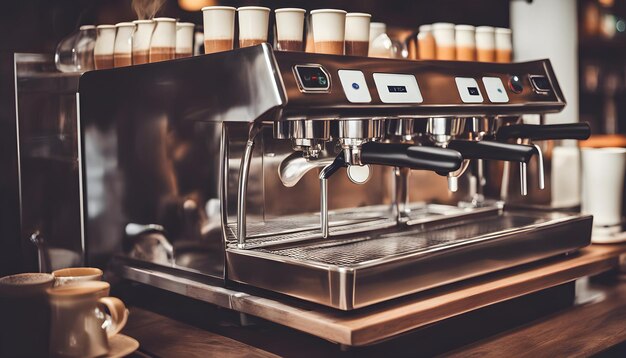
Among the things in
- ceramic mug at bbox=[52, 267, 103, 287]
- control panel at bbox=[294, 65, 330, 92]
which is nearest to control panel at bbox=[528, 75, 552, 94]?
control panel at bbox=[294, 65, 330, 92]

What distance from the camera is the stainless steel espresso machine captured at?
1.10 m

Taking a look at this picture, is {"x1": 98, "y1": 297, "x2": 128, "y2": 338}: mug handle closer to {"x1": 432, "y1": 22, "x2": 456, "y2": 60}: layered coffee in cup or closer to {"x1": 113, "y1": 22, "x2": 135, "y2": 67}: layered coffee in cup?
{"x1": 113, "y1": 22, "x2": 135, "y2": 67}: layered coffee in cup

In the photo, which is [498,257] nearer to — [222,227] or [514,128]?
[514,128]

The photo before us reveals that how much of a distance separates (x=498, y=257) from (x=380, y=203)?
0.37 metres

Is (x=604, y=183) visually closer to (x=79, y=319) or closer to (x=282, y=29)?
(x=282, y=29)

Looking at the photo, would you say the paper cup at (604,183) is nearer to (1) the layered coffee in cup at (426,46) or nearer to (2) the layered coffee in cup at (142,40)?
(1) the layered coffee in cup at (426,46)

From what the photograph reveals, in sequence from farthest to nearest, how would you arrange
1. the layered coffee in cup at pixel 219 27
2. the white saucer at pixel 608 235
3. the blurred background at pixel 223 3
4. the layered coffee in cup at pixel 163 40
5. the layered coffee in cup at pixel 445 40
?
1. the white saucer at pixel 608 235
2. the layered coffee in cup at pixel 445 40
3. the blurred background at pixel 223 3
4. the layered coffee in cup at pixel 163 40
5. the layered coffee in cup at pixel 219 27

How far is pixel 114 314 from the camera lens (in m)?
1.05

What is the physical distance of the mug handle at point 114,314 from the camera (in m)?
1.05

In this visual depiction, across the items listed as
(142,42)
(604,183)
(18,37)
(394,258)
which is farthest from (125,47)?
(604,183)

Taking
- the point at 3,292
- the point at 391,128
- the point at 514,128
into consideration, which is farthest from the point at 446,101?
the point at 3,292

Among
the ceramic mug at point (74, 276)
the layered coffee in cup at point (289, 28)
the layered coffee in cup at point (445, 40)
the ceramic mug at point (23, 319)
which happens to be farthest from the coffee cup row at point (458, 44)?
the ceramic mug at point (23, 319)

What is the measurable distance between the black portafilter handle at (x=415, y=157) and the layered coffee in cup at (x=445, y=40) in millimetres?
567

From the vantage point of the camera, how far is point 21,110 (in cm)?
146
